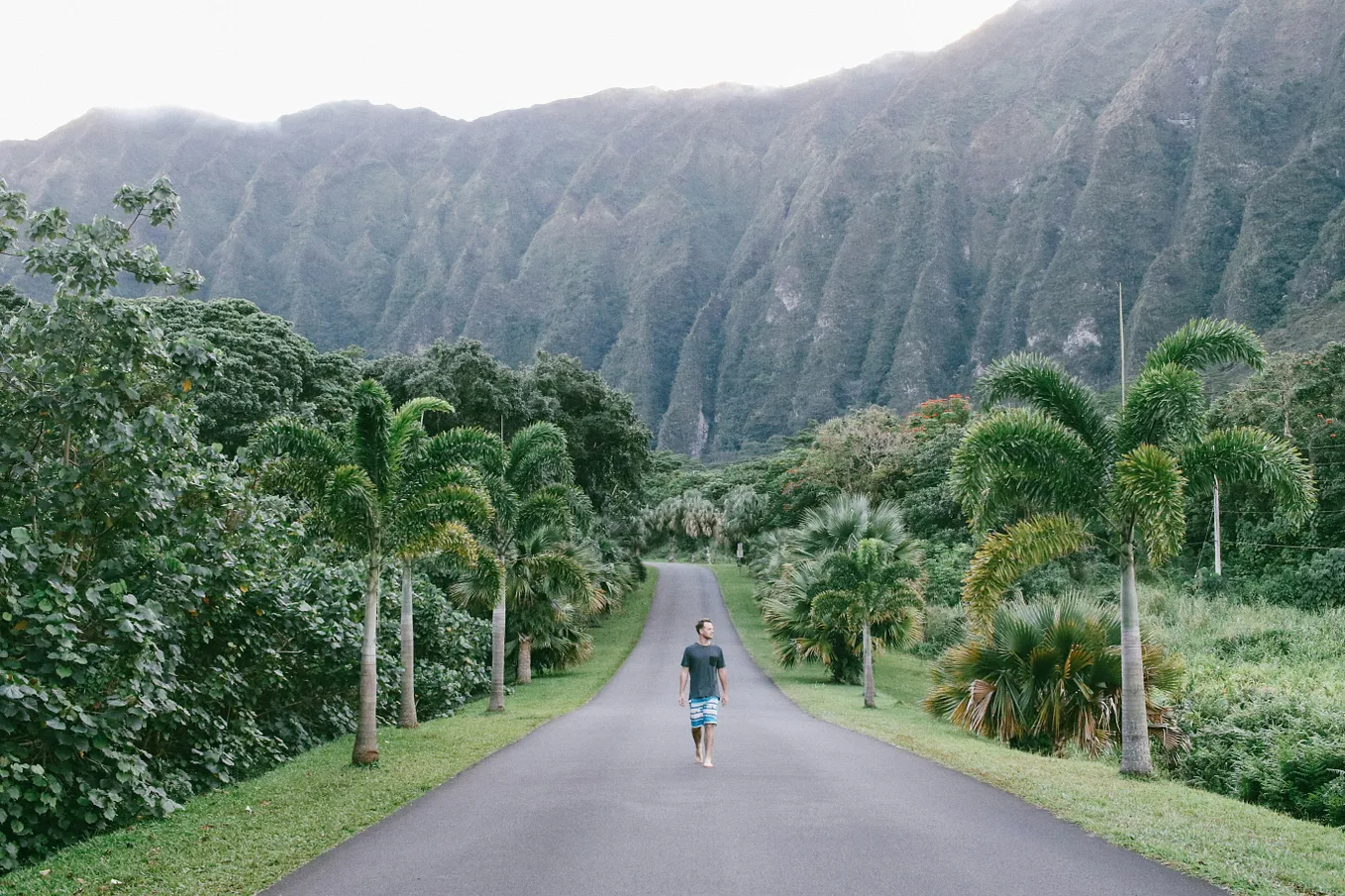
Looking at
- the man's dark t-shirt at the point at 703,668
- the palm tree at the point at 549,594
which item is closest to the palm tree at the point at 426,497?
the man's dark t-shirt at the point at 703,668

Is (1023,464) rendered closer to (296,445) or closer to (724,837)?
(724,837)

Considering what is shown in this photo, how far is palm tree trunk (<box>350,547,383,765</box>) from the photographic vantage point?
13508 mm

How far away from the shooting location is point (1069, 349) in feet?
432

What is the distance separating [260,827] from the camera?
9156 mm

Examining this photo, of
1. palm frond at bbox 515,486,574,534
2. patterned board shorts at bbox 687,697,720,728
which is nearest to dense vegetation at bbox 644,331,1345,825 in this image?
patterned board shorts at bbox 687,697,720,728

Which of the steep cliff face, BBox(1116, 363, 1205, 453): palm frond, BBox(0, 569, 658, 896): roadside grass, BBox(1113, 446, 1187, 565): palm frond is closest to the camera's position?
BBox(0, 569, 658, 896): roadside grass

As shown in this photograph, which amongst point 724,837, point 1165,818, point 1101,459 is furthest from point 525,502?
point 1165,818

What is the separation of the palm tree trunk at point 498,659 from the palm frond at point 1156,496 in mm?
13400

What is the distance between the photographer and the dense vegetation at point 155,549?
9.48 m

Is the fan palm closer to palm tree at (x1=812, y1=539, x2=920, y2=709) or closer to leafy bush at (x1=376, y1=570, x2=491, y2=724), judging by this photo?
palm tree at (x1=812, y1=539, x2=920, y2=709)

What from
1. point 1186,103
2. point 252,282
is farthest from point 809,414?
point 252,282

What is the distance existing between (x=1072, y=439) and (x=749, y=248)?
18507cm

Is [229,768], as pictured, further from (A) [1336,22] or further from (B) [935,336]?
(A) [1336,22]

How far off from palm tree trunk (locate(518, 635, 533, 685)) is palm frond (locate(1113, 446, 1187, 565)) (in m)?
20.9
